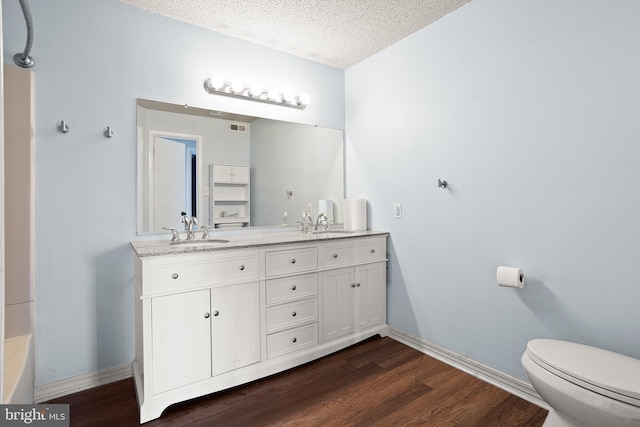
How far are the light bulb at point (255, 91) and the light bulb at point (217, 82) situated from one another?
0.77 feet

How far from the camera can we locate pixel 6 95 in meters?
1.78

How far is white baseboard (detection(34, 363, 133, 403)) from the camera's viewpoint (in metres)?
1.90

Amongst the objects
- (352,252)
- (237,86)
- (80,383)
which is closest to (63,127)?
(237,86)

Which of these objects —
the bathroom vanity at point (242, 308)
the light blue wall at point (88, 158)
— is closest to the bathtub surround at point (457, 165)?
the light blue wall at point (88, 158)

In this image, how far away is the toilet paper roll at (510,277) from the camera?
6.05 feet

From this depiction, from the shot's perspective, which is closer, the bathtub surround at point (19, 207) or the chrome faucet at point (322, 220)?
the bathtub surround at point (19, 207)

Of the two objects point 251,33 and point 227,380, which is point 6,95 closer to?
point 251,33

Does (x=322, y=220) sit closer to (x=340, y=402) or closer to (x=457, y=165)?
(x=457, y=165)

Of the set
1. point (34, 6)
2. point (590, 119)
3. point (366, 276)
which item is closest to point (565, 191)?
point (590, 119)

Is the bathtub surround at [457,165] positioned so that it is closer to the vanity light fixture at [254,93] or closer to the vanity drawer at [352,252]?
the vanity light fixture at [254,93]

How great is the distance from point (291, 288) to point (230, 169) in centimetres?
101

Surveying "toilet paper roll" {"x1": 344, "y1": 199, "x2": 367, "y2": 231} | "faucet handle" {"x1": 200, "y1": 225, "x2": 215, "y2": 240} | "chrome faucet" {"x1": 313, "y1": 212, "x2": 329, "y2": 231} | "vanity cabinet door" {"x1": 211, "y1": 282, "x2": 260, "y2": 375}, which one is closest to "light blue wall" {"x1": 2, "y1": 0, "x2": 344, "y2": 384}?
"faucet handle" {"x1": 200, "y1": 225, "x2": 215, "y2": 240}

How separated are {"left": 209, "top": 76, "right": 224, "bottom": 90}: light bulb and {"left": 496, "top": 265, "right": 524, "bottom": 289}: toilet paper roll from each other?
2194 millimetres

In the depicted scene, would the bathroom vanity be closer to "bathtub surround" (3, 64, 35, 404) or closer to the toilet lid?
"bathtub surround" (3, 64, 35, 404)
